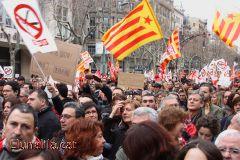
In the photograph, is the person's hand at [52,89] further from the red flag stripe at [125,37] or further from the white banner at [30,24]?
the red flag stripe at [125,37]

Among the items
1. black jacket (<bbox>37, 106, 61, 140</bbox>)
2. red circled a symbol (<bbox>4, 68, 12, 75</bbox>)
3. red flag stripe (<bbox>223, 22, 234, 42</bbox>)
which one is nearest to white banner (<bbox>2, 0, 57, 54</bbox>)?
black jacket (<bbox>37, 106, 61, 140</bbox>)

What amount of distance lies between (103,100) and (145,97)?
230 centimetres

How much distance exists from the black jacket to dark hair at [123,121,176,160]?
90.5 inches

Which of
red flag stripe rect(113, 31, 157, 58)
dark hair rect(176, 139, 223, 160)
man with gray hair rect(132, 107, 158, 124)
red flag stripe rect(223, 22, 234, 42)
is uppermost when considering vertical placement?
red flag stripe rect(223, 22, 234, 42)

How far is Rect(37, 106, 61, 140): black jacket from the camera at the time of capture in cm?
502

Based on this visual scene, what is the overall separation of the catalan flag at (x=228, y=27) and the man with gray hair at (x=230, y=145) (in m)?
5.99

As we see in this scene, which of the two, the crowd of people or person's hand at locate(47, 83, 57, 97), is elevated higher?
person's hand at locate(47, 83, 57, 97)

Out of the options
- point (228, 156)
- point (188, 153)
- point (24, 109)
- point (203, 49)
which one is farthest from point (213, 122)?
point (203, 49)

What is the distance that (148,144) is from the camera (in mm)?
2838

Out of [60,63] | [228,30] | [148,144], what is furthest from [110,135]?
[228,30]

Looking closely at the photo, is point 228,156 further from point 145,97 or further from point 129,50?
point 129,50

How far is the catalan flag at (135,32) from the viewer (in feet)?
26.9

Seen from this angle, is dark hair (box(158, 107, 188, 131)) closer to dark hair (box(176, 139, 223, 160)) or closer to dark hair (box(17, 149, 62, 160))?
dark hair (box(176, 139, 223, 160))

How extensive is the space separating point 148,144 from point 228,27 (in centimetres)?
762
